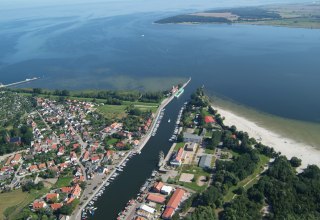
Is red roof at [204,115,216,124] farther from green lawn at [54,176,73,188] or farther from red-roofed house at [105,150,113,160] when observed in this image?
green lawn at [54,176,73,188]

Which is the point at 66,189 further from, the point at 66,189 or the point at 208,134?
the point at 208,134

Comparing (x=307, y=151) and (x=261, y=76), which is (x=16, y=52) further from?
(x=307, y=151)

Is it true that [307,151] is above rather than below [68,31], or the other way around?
below

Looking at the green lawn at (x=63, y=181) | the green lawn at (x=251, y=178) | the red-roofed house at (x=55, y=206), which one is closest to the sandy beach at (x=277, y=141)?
the green lawn at (x=251, y=178)

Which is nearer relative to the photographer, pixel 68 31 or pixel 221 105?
pixel 221 105

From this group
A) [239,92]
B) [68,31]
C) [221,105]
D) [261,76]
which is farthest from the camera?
[68,31]

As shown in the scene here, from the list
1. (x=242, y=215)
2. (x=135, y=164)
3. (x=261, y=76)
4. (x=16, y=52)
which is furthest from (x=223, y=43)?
(x=242, y=215)

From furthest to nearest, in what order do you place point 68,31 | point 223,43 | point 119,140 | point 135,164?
1. point 68,31
2. point 223,43
3. point 119,140
4. point 135,164
